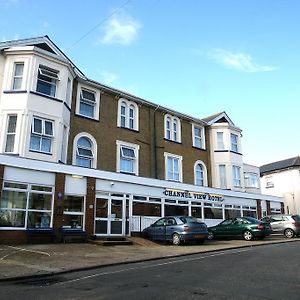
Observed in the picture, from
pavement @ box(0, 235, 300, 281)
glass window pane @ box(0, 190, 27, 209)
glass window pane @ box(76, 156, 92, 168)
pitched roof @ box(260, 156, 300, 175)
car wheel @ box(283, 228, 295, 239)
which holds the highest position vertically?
pitched roof @ box(260, 156, 300, 175)

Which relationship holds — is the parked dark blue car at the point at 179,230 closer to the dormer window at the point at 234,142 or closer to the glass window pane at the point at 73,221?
the glass window pane at the point at 73,221

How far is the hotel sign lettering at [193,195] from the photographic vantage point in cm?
2455

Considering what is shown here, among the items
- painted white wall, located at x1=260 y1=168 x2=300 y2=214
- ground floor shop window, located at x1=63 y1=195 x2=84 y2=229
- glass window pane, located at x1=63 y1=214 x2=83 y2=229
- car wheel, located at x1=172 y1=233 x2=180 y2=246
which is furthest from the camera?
painted white wall, located at x1=260 y1=168 x2=300 y2=214

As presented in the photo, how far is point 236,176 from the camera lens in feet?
107

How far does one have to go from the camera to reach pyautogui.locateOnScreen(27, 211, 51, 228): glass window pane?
17.9 meters

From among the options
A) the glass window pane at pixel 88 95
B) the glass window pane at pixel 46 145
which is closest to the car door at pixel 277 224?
the glass window pane at pixel 88 95

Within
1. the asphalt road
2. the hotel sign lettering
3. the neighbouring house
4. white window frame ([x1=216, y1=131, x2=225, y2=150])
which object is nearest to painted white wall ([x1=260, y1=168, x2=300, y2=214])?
the neighbouring house

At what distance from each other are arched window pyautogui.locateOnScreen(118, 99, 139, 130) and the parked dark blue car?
8.24 meters

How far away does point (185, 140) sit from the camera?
30766 millimetres

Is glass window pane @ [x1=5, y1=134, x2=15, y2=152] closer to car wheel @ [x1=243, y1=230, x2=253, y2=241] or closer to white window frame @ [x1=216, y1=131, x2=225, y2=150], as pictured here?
car wheel @ [x1=243, y1=230, x2=253, y2=241]

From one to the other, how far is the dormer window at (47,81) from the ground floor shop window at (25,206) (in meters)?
5.83

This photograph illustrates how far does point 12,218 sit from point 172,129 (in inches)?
617

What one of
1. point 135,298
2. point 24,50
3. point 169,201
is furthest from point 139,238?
point 135,298

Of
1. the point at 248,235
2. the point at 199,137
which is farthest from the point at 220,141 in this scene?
the point at 248,235
